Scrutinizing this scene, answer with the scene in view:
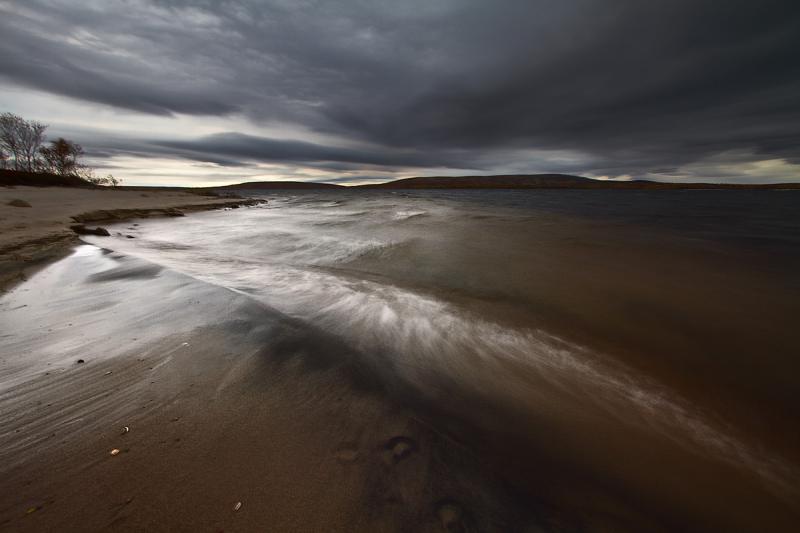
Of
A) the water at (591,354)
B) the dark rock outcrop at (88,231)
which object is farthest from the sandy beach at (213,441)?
the dark rock outcrop at (88,231)

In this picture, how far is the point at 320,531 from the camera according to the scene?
1.36 m

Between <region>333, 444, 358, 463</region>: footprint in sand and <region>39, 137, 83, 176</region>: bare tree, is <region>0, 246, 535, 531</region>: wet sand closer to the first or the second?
<region>333, 444, 358, 463</region>: footprint in sand

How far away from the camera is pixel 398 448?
185 centimetres

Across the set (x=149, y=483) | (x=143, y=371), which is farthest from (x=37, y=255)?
(x=149, y=483)

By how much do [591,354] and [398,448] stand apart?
2.83 metres

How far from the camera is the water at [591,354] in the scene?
199 cm

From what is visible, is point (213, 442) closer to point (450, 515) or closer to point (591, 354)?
point (450, 515)

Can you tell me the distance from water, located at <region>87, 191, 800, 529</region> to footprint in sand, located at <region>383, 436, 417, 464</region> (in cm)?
46

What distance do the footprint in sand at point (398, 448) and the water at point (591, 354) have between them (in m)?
0.46

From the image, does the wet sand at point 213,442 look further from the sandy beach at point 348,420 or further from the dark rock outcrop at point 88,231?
the dark rock outcrop at point 88,231

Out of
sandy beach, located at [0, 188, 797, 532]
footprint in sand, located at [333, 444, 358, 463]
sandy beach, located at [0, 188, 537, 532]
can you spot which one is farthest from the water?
footprint in sand, located at [333, 444, 358, 463]

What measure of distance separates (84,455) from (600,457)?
3151 millimetres

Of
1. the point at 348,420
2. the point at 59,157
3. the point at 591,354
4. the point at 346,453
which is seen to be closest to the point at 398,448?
the point at 346,453

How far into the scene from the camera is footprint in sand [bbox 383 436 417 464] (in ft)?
5.81
